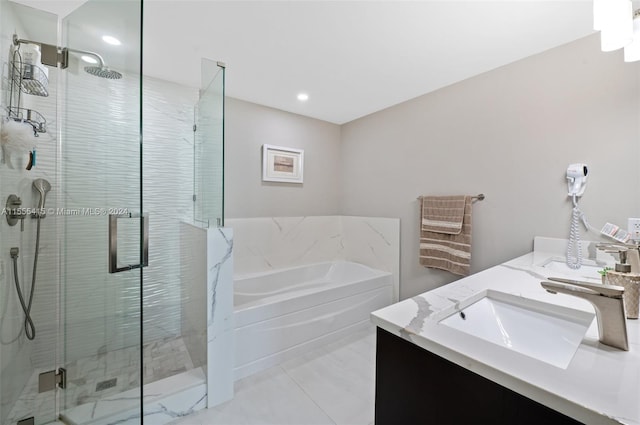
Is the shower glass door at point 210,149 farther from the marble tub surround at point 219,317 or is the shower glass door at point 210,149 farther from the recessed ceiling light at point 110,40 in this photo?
the recessed ceiling light at point 110,40

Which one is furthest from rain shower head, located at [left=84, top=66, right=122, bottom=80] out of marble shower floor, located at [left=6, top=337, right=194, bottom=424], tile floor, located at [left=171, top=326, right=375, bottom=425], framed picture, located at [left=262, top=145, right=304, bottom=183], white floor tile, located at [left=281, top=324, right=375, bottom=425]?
white floor tile, located at [left=281, top=324, right=375, bottom=425]

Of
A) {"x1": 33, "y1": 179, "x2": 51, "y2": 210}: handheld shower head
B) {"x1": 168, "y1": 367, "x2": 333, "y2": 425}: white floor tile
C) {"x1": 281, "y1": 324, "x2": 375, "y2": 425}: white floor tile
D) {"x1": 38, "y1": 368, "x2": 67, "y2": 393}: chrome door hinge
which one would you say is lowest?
{"x1": 168, "y1": 367, "x2": 333, "y2": 425}: white floor tile

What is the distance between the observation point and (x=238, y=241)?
9.39 ft

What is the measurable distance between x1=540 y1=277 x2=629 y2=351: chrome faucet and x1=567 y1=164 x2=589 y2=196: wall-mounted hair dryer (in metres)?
1.47

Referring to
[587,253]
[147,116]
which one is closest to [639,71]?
[587,253]

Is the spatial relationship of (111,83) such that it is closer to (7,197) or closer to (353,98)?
(7,197)

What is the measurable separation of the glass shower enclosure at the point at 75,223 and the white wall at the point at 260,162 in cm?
124

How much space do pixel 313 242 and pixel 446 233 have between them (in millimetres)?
1599

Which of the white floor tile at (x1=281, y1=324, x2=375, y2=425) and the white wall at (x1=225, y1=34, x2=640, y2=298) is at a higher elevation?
the white wall at (x1=225, y1=34, x2=640, y2=298)

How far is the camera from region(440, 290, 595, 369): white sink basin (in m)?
0.84

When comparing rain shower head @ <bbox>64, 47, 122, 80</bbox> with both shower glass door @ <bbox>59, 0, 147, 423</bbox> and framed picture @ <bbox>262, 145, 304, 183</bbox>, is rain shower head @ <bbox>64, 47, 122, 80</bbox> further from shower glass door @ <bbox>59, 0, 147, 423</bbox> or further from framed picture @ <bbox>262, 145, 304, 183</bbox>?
framed picture @ <bbox>262, 145, 304, 183</bbox>

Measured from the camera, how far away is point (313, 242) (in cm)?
344

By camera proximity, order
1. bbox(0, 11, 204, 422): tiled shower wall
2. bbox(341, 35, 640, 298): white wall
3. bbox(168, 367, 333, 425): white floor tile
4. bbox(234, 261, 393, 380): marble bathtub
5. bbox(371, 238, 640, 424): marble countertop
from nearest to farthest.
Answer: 1. bbox(371, 238, 640, 424): marble countertop
2. bbox(0, 11, 204, 422): tiled shower wall
3. bbox(168, 367, 333, 425): white floor tile
4. bbox(341, 35, 640, 298): white wall
5. bbox(234, 261, 393, 380): marble bathtub

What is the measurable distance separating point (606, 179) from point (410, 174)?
1.45 meters
